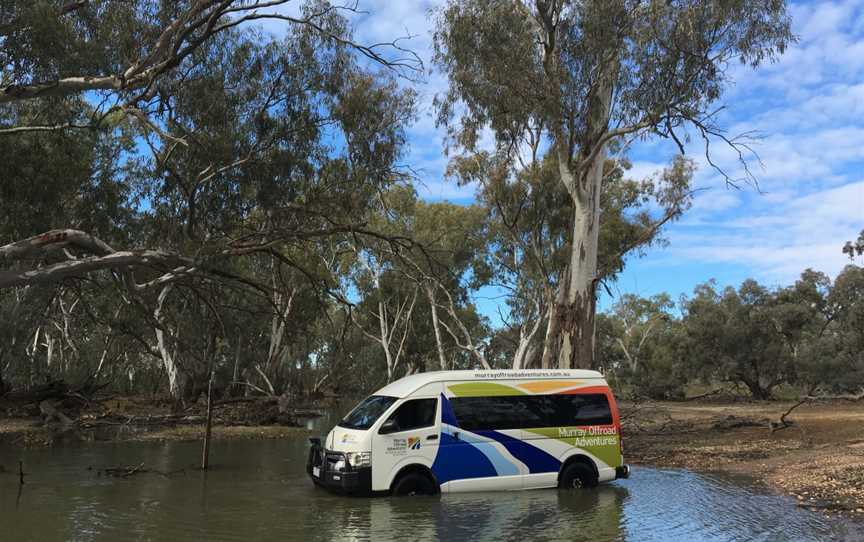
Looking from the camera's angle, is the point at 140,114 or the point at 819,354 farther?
the point at 819,354

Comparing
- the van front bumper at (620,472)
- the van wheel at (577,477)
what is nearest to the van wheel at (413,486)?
the van wheel at (577,477)

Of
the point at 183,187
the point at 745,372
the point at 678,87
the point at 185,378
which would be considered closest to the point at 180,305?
the point at 185,378

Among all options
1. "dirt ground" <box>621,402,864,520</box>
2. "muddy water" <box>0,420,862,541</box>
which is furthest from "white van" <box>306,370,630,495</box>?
"dirt ground" <box>621,402,864,520</box>

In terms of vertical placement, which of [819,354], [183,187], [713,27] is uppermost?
[713,27]

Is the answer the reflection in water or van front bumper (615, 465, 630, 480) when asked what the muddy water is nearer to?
the reflection in water

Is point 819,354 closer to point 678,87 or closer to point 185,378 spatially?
point 678,87

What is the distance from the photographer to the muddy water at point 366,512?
28.6 feet

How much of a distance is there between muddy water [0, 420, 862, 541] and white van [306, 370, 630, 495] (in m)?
0.32

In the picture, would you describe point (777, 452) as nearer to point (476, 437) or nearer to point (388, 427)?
point (476, 437)

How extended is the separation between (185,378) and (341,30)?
21060 mm

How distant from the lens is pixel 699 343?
48094mm

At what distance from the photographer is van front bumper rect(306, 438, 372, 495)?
10.4 m

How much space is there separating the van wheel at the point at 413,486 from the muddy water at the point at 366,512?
144 millimetres

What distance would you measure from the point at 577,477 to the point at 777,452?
8346 millimetres
